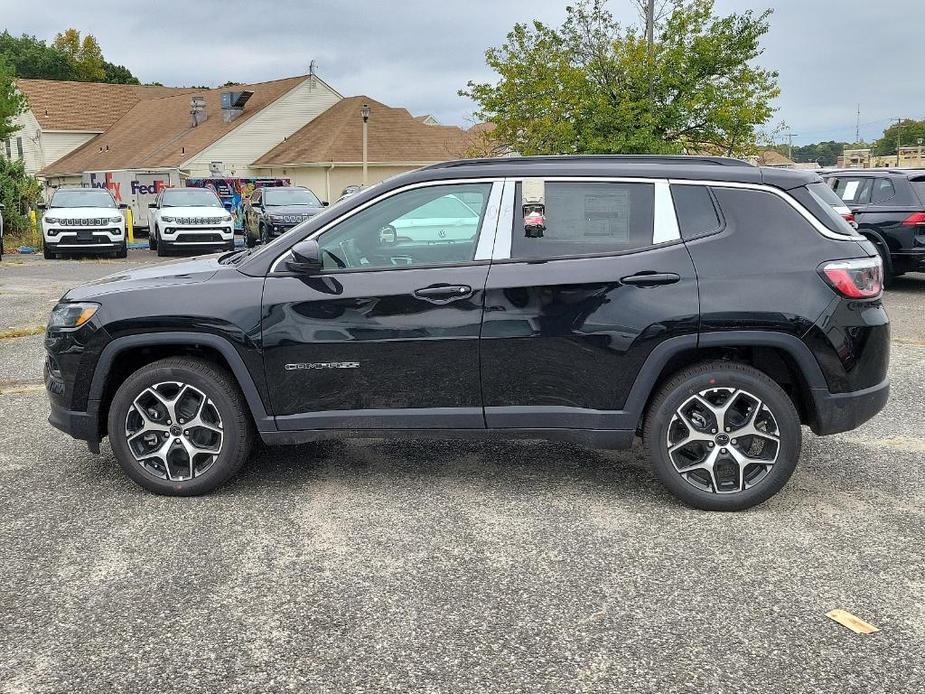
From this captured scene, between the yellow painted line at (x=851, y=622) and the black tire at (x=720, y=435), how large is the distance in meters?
1.04

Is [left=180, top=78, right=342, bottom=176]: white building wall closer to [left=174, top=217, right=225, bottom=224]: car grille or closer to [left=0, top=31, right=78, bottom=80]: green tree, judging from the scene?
[left=174, top=217, right=225, bottom=224]: car grille

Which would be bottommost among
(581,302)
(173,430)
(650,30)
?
(173,430)

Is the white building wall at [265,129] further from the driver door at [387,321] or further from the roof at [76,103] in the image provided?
the driver door at [387,321]

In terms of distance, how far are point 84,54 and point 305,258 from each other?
88660mm

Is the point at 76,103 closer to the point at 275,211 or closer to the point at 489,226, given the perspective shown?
the point at 275,211

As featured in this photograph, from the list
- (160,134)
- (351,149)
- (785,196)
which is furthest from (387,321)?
(160,134)

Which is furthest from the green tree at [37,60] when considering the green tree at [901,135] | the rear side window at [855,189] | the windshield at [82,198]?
the green tree at [901,135]

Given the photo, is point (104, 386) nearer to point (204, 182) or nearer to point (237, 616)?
point (237, 616)

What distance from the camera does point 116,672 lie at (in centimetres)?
309

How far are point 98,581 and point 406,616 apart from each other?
4.53ft

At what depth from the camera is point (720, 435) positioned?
4.44 m

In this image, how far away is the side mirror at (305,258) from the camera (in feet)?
14.7

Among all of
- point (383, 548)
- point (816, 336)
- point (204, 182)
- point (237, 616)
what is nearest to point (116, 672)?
point (237, 616)

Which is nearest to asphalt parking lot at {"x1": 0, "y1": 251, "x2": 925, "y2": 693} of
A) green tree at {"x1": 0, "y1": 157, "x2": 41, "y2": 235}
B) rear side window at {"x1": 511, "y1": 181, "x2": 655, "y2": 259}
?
rear side window at {"x1": 511, "y1": 181, "x2": 655, "y2": 259}
